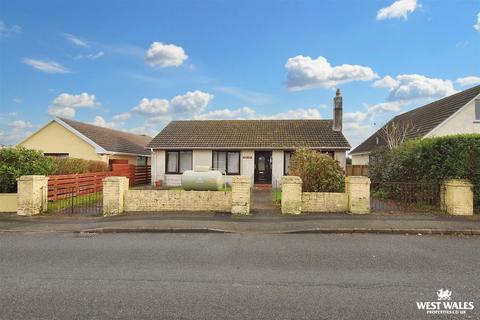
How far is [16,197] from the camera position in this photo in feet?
36.1

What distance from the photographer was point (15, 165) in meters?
11.5

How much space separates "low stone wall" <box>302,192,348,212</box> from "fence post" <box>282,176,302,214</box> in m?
0.38

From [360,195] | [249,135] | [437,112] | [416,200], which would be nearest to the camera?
[360,195]

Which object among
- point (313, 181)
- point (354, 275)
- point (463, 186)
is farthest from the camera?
point (313, 181)

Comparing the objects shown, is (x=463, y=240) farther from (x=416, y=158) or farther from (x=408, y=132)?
(x=408, y=132)

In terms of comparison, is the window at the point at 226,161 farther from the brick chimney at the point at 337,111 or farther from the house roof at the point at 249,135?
the brick chimney at the point at 337,111

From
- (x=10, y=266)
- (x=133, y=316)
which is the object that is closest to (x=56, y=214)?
(x=10, y=266)

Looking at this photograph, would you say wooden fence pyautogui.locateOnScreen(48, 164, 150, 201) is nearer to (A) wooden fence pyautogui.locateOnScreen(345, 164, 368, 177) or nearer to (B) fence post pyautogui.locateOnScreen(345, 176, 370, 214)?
(B) fence post pyautogui.locateOnScreen(345, 176, 370, 214)

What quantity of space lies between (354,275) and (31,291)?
5115 millimetres

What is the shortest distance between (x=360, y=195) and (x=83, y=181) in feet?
42.5

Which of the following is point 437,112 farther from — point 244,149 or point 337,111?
point 244,149

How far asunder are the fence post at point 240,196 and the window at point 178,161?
11227 millimetres

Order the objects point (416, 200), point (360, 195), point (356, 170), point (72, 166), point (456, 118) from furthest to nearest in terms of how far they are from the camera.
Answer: point (356, 170)
point (456, 118)
point (72, 166)
point (416, 200)
point (360, 195)

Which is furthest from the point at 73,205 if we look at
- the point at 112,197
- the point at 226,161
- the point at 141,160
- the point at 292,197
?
the point at 141,160
